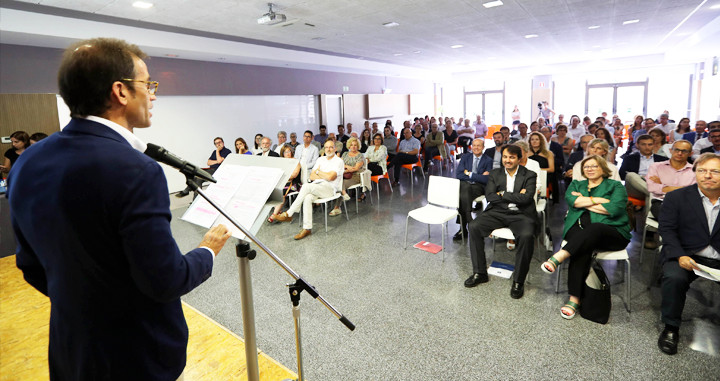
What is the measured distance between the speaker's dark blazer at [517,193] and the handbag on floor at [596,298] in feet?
2.80

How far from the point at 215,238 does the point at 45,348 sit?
2286mm

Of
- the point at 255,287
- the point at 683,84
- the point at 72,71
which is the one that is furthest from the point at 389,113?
the point at 72,71

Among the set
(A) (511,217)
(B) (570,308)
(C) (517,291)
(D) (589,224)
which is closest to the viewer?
(B) (570,308)

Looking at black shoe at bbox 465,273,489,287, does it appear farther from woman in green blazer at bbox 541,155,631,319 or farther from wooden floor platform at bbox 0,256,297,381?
wooden floor platform at bbox 0,256,297,381

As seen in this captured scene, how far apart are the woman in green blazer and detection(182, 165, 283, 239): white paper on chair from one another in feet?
7.73

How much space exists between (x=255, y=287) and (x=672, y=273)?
3.29m

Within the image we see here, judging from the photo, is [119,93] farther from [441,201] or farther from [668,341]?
[441,201]

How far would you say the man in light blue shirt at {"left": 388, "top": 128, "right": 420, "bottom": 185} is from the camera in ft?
26.7

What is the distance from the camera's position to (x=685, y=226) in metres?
2.75

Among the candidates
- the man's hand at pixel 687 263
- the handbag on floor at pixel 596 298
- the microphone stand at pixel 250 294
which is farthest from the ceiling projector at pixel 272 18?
the man's hand at pixel 687 263

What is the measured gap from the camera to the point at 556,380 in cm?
229

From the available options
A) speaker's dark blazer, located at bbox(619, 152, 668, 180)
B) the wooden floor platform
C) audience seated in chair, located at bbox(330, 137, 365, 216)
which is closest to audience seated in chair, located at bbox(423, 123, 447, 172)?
audience seated in chair, located at bbox(330, 137, 365, 216)

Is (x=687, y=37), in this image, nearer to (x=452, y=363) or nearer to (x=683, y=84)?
(x=683, y=84)

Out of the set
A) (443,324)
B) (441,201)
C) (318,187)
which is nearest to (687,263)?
(443,324)
